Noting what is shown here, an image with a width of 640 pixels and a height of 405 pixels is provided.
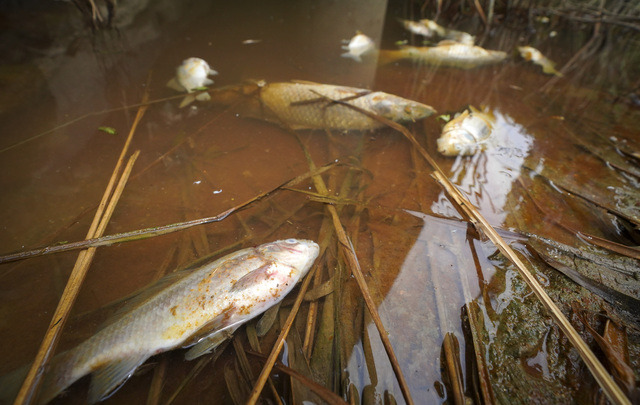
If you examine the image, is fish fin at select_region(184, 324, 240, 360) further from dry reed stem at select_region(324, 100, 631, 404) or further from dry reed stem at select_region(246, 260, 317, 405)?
dry reed stem at select_region(324, 100, 631, 404)

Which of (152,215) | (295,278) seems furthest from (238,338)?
(152,215)

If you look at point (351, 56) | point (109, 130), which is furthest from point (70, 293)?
point (351, 56)

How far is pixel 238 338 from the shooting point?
1.83m

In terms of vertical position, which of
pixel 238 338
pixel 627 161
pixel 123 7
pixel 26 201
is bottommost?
pixel 238 338

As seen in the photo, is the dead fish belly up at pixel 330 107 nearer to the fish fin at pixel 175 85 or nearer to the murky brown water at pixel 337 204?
the murky brown water at pixel 337 204

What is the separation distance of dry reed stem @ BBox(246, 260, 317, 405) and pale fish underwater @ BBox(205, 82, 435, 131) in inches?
89.7

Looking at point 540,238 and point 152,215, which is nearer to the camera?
point 540,238

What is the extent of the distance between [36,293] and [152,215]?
2.97ft

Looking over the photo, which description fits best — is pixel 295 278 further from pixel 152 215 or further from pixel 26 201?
pixel 26 201

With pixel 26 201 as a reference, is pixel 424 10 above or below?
above

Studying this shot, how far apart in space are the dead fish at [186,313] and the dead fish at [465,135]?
7.21ft

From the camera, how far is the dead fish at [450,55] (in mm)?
5812

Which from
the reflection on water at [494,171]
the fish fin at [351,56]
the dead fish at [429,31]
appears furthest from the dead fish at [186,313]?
the dead fish at [429,31]

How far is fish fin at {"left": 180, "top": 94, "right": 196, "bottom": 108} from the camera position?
3.83 m
